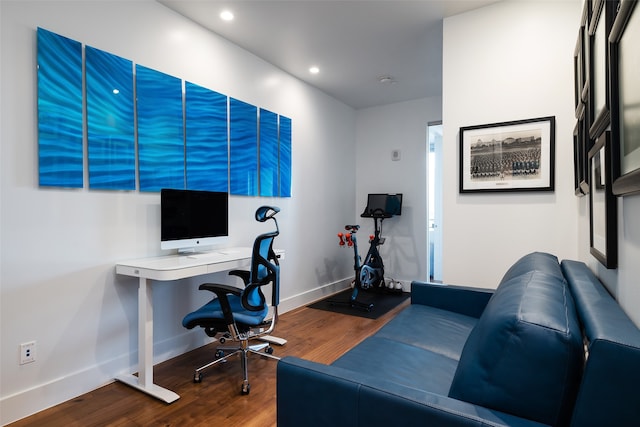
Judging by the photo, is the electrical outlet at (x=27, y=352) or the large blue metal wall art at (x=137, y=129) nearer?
the electrical outlet at (x=27, y=352)

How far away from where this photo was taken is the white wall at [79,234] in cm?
202

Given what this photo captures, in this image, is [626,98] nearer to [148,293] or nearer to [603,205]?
[603,205]

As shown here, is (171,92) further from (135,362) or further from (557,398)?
(557,398)

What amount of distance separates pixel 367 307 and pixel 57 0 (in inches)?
157

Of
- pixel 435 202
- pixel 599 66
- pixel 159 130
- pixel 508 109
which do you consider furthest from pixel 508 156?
pixel 435 202

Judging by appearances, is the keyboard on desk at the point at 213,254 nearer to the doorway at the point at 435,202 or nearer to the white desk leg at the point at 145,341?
the white desk leg at the point at 145,341

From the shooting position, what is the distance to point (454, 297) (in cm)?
249

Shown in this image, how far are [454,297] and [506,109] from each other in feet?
5.05

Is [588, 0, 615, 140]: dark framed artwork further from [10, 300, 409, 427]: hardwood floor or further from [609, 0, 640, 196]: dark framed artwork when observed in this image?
[10, 300, 409, 427]: hardwood floor

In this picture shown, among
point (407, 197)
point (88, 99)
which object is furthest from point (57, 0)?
point (407, 197)

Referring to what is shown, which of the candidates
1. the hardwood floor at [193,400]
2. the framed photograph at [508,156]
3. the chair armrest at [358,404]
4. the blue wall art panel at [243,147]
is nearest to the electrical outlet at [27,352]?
the hardwood floor at [193,400]

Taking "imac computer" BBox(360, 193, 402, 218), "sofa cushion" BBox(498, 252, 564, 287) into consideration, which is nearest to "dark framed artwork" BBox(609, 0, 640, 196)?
"sofa cushion" BBox(498, 252, 564, 287)

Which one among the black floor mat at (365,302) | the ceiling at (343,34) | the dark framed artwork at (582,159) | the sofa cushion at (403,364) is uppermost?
the ceiling at (343,34)

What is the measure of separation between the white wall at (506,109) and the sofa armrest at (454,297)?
0.47 metres
